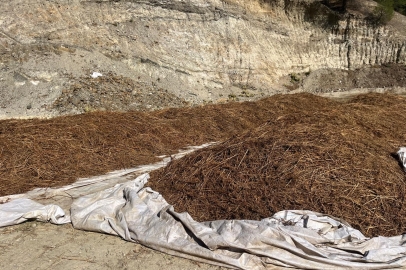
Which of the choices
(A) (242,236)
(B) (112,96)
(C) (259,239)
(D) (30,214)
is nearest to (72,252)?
(D) (30,214)

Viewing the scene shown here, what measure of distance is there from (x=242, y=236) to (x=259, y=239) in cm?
16

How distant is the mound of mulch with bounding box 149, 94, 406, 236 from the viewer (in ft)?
12.4

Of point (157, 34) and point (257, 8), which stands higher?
point (257, 8)

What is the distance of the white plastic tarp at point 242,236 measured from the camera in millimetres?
2996

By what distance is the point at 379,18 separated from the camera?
52.3 feet

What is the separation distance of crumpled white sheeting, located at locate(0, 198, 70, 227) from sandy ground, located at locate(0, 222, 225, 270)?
0.29 feet

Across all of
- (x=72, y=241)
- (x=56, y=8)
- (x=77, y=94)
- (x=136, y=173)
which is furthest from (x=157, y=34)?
(x=72, y=241)

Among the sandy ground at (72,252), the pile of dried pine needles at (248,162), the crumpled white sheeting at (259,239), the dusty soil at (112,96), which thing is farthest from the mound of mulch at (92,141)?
the dusty soil at (112,96)

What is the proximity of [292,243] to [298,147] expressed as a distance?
177 cm

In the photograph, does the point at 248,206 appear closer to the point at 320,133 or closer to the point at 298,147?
the point at 298,147

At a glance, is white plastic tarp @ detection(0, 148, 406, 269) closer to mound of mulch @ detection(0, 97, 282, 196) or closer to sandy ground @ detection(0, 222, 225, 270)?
sandy ground @ detection(0, 222, 225, 270)

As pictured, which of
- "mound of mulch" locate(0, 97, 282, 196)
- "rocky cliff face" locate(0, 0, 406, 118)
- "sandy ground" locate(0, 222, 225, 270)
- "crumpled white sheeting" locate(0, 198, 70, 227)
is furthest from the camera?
"rocky cliff face" locate(0, 0, 406, 118)

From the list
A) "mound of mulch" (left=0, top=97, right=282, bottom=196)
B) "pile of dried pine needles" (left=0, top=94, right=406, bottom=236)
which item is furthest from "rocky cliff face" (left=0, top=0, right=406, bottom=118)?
"pile of dried pine needles" (left=0, top=94, right=406, bottom=236)

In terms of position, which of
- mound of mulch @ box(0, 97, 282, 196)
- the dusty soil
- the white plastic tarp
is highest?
the white plastic tarp
